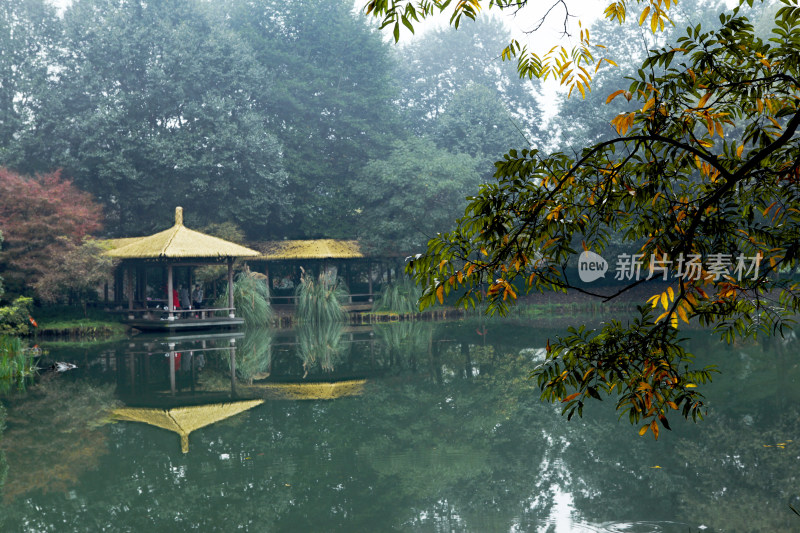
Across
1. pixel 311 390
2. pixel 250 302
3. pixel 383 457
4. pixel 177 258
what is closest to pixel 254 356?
pixel 311 390

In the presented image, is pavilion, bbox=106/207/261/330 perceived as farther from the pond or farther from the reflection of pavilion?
the pond

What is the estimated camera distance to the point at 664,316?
7.13 feet

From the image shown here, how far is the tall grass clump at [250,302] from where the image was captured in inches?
664

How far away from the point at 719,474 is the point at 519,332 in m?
9.76

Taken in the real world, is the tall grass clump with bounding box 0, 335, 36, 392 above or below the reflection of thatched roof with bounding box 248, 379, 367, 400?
above

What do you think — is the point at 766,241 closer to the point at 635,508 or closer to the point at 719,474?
the point at 635,508

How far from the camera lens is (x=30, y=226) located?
14.7m

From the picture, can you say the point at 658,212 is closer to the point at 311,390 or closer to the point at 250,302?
the point at 311,390

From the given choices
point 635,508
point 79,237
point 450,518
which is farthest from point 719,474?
point 79,237

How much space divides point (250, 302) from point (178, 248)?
7.89 ft

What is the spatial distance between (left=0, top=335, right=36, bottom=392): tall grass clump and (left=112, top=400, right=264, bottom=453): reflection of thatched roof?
236cm

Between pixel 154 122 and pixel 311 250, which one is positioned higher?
pixel 154 122

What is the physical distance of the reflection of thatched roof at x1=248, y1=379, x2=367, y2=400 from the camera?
750 centimetres

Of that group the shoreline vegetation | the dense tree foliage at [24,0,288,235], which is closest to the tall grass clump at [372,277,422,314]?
the shoreline vegetation
